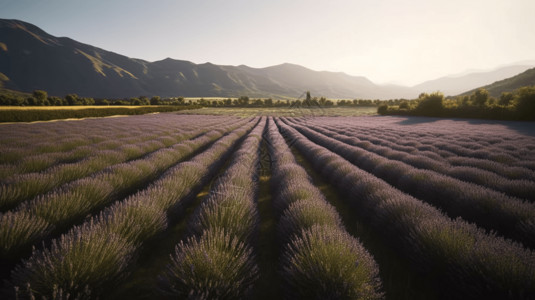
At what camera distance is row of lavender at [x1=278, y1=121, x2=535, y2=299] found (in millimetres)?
1433

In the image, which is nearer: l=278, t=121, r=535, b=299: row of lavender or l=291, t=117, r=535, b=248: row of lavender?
l=278, t=121, r=535, b=299: row of lavender

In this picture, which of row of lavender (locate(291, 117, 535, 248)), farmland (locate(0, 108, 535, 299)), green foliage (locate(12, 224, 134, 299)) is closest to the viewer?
green foliage (locate(12, 224, 134, 299))

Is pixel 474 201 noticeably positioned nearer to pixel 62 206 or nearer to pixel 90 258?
pixel 90 258

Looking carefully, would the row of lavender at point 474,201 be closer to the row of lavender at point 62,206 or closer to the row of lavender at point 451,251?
the row of lavender at point 451,251

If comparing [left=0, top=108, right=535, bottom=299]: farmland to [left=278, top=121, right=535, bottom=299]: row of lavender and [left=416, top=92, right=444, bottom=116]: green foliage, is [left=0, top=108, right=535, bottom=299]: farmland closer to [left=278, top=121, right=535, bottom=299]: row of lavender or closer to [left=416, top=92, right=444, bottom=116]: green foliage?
[left=278, top=121, right=535, bottom=299]: row of lavender

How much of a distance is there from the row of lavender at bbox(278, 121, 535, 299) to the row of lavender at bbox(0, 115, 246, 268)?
3.72 m

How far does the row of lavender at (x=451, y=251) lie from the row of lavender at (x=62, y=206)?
372 cm

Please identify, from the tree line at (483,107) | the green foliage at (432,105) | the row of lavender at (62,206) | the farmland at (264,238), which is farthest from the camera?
the green foliage at (432,105)

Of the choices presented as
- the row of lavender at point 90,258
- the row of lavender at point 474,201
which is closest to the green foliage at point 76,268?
the row of lavender at point 90,258

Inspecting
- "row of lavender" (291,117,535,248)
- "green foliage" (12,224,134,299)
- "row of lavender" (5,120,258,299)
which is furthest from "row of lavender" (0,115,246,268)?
"row of lavender" (291,117,535,248)

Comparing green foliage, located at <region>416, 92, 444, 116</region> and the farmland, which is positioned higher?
green foliage, located at <region>416, 92, 444, 116</region>

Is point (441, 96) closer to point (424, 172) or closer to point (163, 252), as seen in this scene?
point (424, 172)

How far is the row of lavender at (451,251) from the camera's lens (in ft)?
4.70

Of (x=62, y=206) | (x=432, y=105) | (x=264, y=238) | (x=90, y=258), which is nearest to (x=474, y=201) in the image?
(x=264, y=238)
